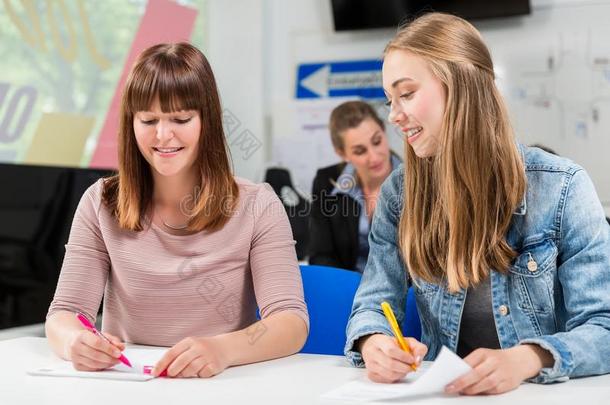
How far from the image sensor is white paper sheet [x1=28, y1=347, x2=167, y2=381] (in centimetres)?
119

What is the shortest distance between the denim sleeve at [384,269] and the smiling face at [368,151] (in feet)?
4.99

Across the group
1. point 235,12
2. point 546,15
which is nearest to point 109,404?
point 546,15

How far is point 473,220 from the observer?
1395 millimetres

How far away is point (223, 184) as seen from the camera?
1.63m

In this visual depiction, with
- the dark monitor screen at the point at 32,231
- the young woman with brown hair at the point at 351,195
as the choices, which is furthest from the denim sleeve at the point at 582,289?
the dark monitor screen at the point at 32,231

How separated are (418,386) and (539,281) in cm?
43

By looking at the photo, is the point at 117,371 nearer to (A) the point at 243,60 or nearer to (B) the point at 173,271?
(B) the point at 173,271

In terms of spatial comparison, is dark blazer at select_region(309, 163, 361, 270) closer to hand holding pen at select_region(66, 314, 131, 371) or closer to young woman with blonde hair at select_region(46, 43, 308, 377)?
young woman with blonde hair at select_region(46, 43, 308, 377)

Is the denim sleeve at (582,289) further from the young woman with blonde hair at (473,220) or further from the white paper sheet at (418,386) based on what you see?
the white paper sheet at (418,386)

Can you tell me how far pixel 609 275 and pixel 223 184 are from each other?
0.78 m

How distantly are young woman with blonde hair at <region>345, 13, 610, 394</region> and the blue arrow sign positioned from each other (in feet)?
8.98

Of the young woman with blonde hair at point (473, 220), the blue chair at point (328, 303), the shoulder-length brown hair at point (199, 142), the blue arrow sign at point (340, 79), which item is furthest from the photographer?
the blue arrow sign at point (340, 79)

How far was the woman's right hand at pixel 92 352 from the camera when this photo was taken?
125 centimetres

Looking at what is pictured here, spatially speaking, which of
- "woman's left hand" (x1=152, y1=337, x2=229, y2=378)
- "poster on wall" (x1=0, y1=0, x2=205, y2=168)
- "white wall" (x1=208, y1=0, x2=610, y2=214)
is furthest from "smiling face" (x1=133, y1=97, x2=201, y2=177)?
"white wall" (x1=208, y1=0, x2=610, y2=214)
